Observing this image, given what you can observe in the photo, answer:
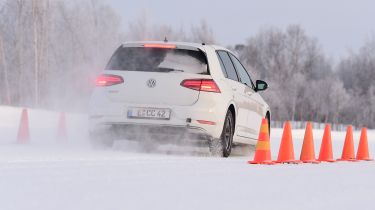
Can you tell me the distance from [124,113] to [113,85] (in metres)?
0.48

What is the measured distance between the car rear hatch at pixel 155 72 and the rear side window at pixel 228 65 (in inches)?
25.5

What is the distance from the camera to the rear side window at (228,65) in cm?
1122

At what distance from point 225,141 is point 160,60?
1550 millimetres

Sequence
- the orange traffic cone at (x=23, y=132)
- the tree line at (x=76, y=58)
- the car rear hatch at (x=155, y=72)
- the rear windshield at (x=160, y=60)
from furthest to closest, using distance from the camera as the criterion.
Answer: the tree line at (x=76, y=58), the orange traffic cone at (x=23, y=132), the rear windshield at (x=160, y=60), the car rear hatch at (x=155, y=72)

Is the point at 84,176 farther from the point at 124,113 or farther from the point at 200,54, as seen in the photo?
the point at 200,54

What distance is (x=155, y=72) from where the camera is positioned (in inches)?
409

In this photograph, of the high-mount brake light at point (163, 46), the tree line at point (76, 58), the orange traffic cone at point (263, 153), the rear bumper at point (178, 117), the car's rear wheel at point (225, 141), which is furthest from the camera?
the tree line at point (76, 58)

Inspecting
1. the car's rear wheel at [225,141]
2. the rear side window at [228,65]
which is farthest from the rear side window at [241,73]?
the car's rear wheel at [225,141]

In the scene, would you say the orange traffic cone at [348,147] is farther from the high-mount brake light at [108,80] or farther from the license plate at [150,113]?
the high-mount brake light at [108,80]

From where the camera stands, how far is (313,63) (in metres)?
112

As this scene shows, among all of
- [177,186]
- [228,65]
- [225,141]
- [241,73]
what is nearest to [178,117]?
[225,141]

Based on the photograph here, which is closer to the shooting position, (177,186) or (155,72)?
(177,186)

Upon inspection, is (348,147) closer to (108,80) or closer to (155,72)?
(155,72)

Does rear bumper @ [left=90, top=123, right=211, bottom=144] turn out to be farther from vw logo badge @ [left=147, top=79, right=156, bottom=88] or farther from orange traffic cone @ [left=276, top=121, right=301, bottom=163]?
orange traffic cone @ [left=276, top=121, right=301, bottom=163]
